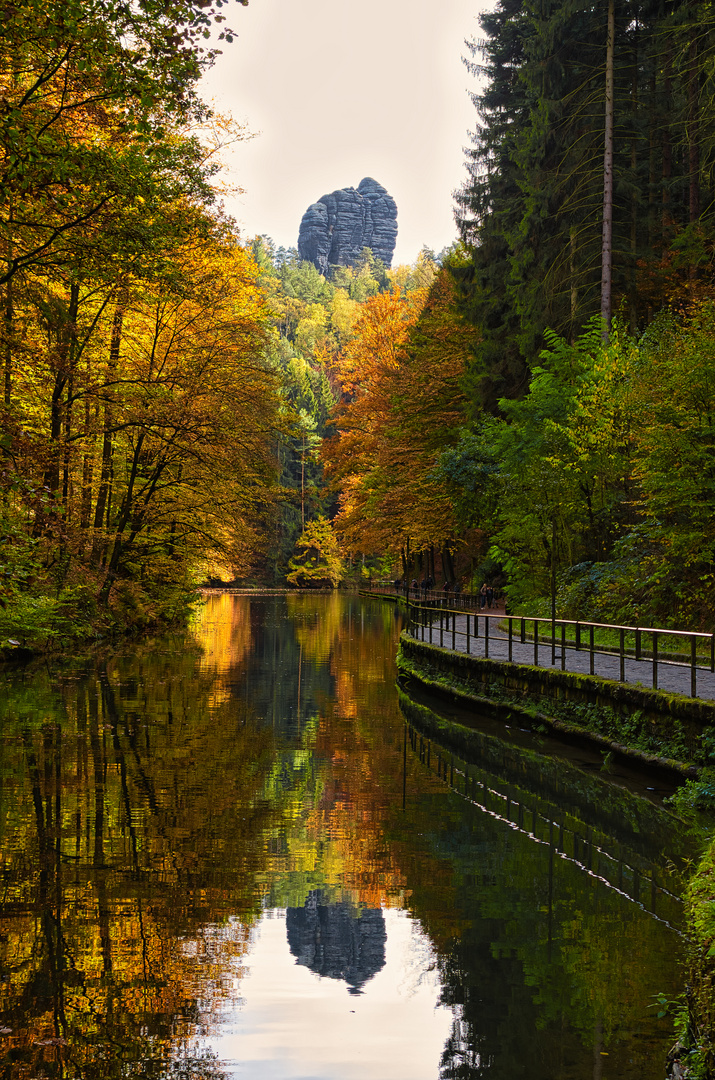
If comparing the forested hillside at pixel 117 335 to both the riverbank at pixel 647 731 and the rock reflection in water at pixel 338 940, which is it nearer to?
the rock reflection in water at pixel 338 940

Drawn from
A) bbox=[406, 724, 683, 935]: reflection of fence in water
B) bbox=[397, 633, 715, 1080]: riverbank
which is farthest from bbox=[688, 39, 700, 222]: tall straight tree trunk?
bbox=[406, 724, 683, 935]: reflection of fence in water

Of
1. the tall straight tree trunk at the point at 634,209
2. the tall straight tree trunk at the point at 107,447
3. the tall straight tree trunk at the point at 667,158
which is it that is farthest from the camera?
the tall straight tree trunk at the point at 667,158

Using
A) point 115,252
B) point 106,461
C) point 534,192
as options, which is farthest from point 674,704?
point 534,192

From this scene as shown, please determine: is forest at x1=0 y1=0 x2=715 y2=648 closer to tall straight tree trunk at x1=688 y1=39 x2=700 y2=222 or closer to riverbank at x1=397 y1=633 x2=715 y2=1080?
tall straight tree trunk at x1=688 y1=39 x2=700 y2=222

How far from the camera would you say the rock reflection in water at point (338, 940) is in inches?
292

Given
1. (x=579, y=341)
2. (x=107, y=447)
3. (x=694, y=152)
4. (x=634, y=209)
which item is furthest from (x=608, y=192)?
(x=107, y=447)

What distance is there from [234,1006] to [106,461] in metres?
24.5

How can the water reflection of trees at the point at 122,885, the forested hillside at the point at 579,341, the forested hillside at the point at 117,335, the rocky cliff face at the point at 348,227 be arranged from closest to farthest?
1. the water reflection of trees at the point at 122,885
2. the forested hillside at the point at 117,335
3. the forested hillside at the point at 579,341
4. the rocky cliff face at the point at 348,227

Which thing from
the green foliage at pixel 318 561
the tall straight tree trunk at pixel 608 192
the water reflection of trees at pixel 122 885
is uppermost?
the tall straight tree trunk at pixel 608 192

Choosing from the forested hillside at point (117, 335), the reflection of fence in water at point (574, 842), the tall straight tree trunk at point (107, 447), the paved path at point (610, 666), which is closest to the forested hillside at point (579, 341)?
the paved path at point (610, 666)

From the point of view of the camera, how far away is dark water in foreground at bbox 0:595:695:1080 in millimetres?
5949

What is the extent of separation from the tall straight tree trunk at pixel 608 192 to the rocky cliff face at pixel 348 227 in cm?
14103

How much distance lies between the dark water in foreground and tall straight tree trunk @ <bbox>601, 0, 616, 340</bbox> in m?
20.8

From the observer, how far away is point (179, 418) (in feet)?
91.9
